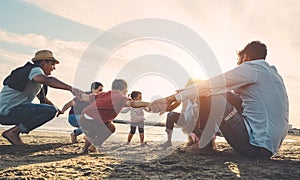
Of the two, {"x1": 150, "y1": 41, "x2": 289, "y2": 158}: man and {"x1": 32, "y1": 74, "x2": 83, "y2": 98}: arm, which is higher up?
{"x1": 32, "y1": 74, "x2": 83, "y2": 98}: arm

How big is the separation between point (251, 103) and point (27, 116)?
312 centimetres

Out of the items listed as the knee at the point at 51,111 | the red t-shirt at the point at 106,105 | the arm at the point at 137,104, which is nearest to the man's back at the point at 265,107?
the arm at the point at 137,104

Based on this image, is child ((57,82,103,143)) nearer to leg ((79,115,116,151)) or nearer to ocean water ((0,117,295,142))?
leg ((79,115,116,151))

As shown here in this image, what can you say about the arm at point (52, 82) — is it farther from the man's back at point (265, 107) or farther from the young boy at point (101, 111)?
the man's back at point (265, 107)

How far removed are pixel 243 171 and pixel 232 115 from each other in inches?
28.2

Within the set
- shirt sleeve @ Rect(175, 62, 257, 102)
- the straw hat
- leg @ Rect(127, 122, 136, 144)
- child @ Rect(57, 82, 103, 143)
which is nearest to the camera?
shirt sleeve @ Rect(175, 62, 257, 102)

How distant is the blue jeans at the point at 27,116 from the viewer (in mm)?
4691

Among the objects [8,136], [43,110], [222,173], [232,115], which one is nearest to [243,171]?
[222,173]

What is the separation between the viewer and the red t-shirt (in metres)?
4.74

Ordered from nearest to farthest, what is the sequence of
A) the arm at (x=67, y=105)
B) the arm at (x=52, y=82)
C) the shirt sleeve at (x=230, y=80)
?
the shirt sleeve at (x=230, y=80) < the arm at (x=52, y=82) < the arm at (x=67, y=105)

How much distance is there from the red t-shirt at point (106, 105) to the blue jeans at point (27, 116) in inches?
25.4

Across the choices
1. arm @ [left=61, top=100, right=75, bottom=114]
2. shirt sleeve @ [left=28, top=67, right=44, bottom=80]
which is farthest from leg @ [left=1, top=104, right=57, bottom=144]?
arm @ [left=61, top=100, right=75, bottom=114]

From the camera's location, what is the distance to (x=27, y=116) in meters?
4.74

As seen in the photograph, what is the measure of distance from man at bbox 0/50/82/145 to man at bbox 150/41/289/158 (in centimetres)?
197
